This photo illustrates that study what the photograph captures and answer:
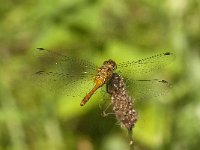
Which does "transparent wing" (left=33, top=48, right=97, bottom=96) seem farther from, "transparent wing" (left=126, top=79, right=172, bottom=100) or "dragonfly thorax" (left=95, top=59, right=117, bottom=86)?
"transparent wing" (left=126, top=79, right=172, bottom=100)

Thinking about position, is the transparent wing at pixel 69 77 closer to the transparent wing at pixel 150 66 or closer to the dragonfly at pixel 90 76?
the dragonfly at pixel 90 76

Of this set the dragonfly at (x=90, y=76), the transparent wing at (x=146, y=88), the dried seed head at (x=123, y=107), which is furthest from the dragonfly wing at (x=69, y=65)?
the dried seed head at (x=123, y=107)

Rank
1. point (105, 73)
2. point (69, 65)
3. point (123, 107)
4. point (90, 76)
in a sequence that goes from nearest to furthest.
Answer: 1. point (123, 107)
2. point (105, 73)
3. point (90, 76)
4. point (69, 65)

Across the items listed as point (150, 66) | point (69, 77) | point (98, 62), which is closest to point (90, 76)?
point (69, 77)

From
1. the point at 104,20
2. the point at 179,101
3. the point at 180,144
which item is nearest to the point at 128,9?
the point at 104,20

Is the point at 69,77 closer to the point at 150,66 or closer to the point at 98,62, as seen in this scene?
the point at 150,66

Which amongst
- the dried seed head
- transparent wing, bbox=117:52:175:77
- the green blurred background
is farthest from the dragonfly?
the dried seed head

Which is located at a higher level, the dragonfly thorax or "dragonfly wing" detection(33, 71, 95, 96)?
the dragonfly thorax
